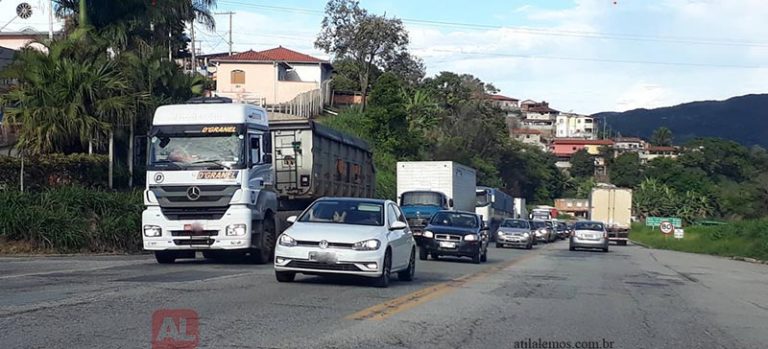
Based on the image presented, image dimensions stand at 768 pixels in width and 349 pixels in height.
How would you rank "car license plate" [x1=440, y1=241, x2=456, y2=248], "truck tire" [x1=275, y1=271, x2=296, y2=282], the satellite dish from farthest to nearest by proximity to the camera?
the satellite dish → "car license plate" [x1=440, y1=241, x2=456, y2=248] → "truck tire" [x1=275, y1=271, x2=296, y2=282]

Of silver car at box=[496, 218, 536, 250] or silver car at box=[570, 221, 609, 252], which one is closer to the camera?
silver car at box=[496, 218, 536, 250]

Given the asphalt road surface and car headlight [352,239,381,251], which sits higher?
car headlight [352,239,381,251]

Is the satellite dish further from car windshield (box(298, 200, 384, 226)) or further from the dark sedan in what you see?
car windshield (box(298, 200, 384, 226))

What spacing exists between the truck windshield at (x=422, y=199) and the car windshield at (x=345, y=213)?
20681 millimetres

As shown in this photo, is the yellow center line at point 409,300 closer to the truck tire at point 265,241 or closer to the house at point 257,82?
the truck tire at point 265,241

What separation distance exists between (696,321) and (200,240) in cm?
1033

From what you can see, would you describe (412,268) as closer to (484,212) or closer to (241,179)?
(241,179)

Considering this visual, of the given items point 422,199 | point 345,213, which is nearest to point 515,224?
point 422,199

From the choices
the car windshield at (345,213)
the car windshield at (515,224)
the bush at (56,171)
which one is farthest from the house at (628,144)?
the car windshield at (345,213)

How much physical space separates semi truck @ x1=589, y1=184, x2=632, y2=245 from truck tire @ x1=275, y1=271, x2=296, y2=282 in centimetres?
4610

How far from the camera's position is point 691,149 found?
12025 centimetres

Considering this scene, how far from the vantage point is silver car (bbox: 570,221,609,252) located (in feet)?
143

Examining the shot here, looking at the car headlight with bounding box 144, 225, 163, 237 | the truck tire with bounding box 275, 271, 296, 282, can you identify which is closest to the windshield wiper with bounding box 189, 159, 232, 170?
the car headlight with bounding box 144, 225, 163, 237

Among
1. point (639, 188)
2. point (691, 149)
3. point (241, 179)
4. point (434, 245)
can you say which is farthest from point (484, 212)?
point (691, 149)
